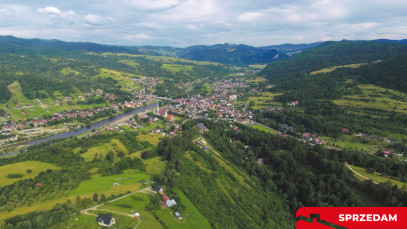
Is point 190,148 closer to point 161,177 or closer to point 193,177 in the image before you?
point 193,177

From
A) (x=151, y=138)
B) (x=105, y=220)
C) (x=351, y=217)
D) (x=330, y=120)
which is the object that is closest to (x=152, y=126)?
(x=151, y=138)

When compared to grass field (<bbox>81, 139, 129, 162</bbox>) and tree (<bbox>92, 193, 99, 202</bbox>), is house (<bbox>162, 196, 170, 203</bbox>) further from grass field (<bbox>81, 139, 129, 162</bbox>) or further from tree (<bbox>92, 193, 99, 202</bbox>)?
grass field (<bbox>81, 139, 129, 162</bbox>)

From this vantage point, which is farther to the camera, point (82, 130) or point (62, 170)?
point (82, 130)

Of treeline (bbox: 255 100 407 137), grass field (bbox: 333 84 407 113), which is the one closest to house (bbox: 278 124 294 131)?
treeline (bbox: 255 100 407 137)

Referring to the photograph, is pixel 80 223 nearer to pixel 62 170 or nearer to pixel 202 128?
pixel 62 170

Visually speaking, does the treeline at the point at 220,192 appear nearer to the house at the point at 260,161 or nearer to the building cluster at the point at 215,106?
the house at the point at 260,161

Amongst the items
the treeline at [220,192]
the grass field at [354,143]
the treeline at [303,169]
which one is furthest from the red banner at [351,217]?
the grass field at [354,143]
